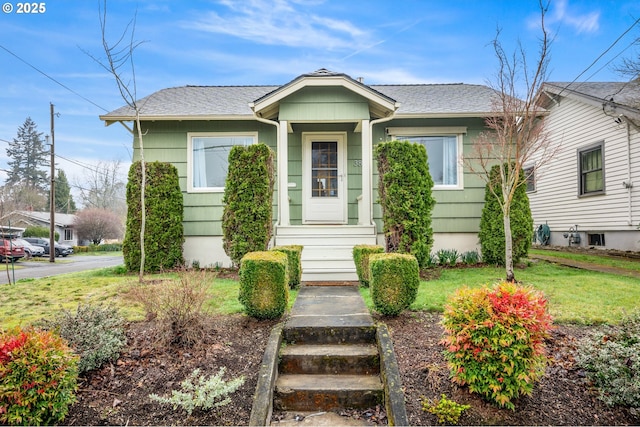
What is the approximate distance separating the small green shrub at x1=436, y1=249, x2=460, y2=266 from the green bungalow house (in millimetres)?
160

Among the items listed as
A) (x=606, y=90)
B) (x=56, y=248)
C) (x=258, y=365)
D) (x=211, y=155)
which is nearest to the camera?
(x=258, y=365)

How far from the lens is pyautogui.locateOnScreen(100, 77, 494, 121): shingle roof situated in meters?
8.25

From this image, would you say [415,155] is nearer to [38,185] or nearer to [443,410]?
[443,410]

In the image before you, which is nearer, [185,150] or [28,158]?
[185,150]

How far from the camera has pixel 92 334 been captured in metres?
3.08

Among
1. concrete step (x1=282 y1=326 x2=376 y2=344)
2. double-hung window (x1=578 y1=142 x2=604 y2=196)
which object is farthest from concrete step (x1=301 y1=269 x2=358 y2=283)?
double-hung window (x1=578 y1=142 x2=604 y2=196)

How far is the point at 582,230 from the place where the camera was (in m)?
11.0

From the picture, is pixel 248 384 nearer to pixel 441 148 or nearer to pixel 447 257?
pixel 447 257

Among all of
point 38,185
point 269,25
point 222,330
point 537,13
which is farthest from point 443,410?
point 38,185

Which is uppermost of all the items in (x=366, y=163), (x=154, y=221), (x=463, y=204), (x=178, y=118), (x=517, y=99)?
(x=178, y=118)

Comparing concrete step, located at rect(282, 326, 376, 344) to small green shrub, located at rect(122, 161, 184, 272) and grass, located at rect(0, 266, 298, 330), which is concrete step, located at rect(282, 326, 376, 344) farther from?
small green shrub, located at rect(122, 161, 184, 272)

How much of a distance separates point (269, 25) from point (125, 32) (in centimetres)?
475

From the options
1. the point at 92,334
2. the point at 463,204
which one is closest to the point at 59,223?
the point at 463,204

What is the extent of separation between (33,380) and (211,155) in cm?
700
